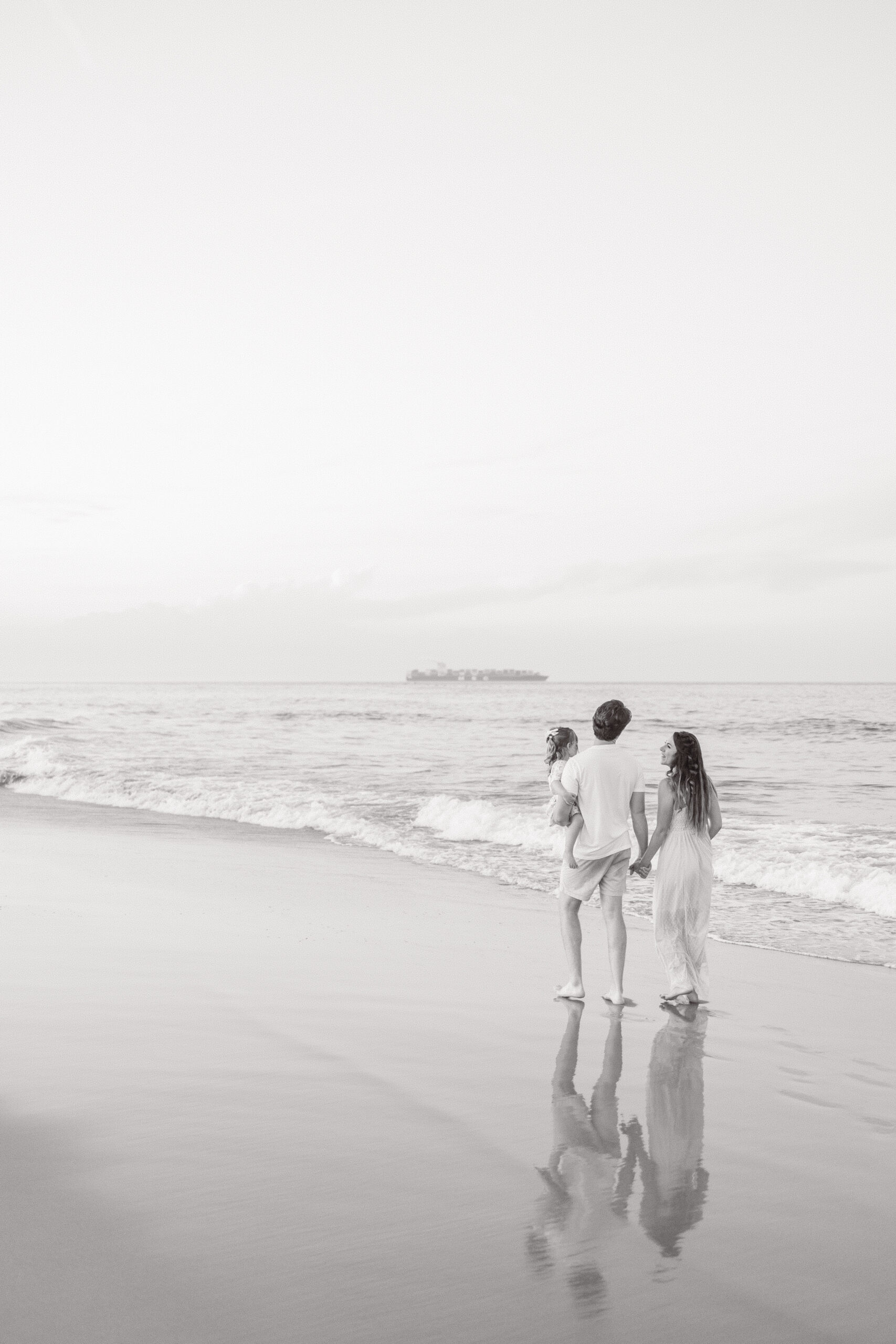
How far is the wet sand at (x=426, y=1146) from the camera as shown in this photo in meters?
2.79

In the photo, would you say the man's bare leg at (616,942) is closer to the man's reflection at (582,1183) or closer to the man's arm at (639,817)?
the man's arm at (639,817)

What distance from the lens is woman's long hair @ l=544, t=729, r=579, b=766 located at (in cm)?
664

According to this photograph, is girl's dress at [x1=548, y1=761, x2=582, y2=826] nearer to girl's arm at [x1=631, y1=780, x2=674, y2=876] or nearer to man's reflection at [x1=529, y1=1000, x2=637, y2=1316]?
girl's arm at [x1=631, y1=780, x2=674, y2=876]

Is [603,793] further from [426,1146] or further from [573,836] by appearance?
[426,1146]

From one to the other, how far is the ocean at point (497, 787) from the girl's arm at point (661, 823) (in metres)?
2.52

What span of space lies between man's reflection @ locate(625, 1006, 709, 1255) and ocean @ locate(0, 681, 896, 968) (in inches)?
122

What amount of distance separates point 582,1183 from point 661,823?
303cm

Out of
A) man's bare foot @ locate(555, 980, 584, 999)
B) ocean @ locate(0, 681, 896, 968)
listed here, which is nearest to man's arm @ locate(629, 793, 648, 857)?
man's bare foot @ locate(555, 980, 584, 999)

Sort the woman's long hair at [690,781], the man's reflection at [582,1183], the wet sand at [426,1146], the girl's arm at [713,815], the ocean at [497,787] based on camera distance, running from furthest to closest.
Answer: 1. the ocean at [497,787]
2. the girl's arm at [713,815]
3. the woman's long hair at [690,781]
4. the man's reflection at [582,1183]
5. the wet sand at [426,1146]

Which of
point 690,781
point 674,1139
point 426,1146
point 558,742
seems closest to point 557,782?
point 558,742

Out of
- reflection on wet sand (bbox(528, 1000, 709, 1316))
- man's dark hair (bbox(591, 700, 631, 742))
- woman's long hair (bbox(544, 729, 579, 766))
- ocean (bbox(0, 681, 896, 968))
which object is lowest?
ocean (bbox(0, 681, 896, 968))

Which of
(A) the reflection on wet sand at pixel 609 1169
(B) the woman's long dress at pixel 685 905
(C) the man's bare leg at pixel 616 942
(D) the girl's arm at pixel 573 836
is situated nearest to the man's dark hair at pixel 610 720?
(D) the girl's arm at pixel 573 836

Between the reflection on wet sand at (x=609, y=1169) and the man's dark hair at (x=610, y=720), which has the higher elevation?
the man's dark hair at (x=610, y=720)

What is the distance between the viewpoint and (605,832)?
246 inches
